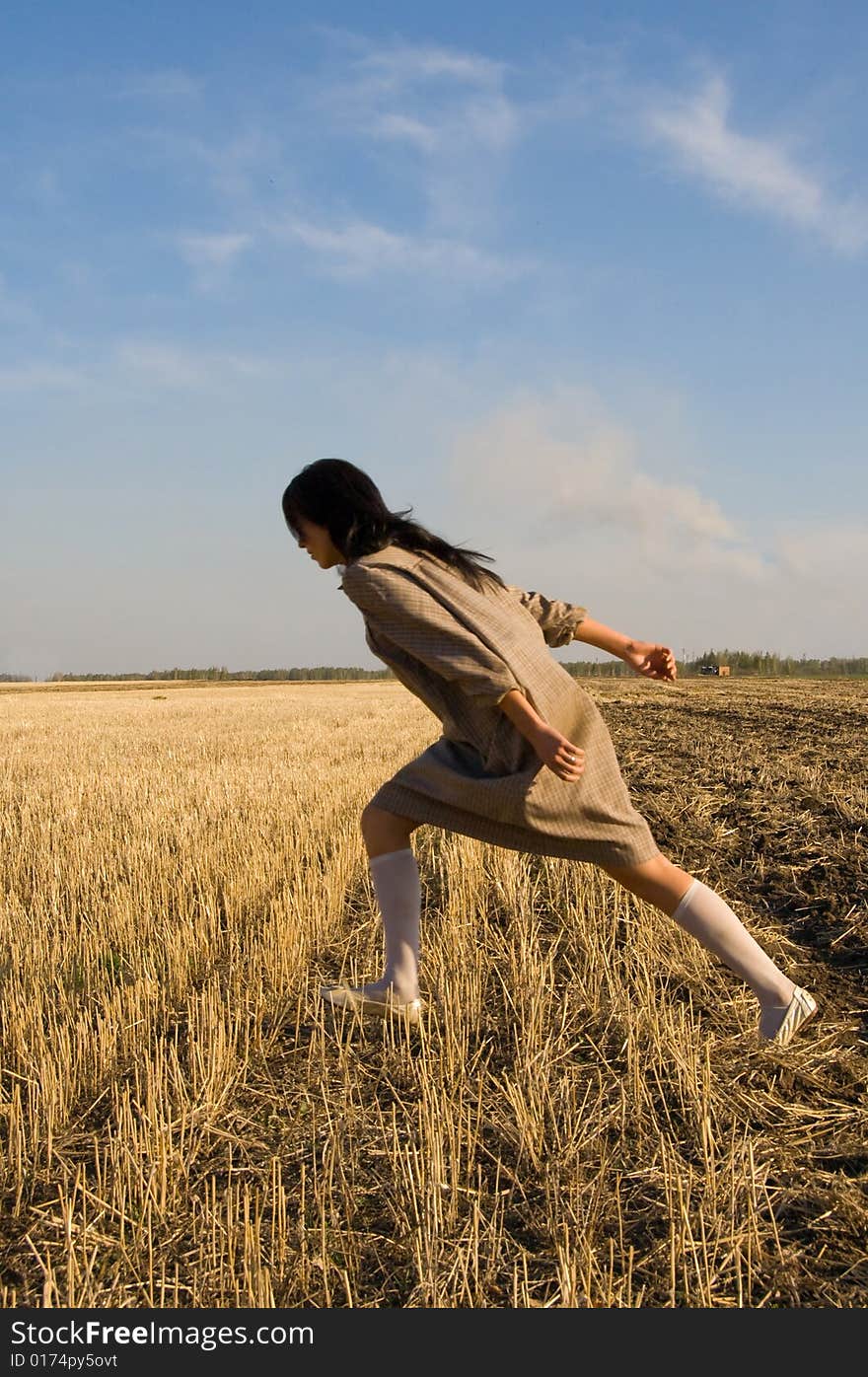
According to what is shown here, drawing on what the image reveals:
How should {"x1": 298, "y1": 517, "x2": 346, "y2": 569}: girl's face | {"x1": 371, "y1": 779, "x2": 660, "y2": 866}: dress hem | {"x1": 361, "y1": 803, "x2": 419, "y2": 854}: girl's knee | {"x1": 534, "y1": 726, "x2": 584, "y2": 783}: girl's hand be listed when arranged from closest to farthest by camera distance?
{"x1": 534, "y1": 726, "x2": 584, "y2": 783}: girl's hand < {"x1": 371, "y1": 779, "x2": 660, "y2": 866}: dress hem < {"x1": 298, "y1": 517, "x2": 346, "y2": 569}: girl's face < {"x1": 361, "y1": 803, "x2": 419, "y2": 854}: girl's knee

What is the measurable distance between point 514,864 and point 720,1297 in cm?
378

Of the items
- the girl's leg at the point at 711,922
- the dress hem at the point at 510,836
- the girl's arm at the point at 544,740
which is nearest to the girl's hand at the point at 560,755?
the girl's arm at the point at 544,740

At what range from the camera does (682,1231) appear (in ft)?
7.17

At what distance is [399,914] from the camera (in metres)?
3.42

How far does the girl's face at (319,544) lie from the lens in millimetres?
3201

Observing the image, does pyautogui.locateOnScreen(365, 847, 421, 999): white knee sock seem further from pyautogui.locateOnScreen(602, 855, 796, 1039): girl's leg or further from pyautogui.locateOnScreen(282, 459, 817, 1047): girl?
pyautogui.locateOnScreen(602, 855, 796, 1039): girl's leg

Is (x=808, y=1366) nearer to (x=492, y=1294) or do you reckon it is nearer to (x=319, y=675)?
(x=492, y=1294)

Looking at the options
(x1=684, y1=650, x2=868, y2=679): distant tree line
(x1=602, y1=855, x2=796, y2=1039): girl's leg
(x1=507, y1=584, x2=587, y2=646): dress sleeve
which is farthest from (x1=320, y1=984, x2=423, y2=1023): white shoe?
(x1=684, y1=650, x2=868, y2=679): distant tree line

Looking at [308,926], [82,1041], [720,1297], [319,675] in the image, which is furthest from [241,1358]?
[319,675]

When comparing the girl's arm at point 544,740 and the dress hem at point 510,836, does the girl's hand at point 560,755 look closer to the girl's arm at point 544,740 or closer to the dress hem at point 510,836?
the girl's arm at point 544,740

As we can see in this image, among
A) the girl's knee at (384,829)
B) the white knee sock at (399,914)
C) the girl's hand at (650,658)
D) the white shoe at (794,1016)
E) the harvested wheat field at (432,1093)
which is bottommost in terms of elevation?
the harvested wheat field at (432,1093)

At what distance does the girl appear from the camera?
2957 mm

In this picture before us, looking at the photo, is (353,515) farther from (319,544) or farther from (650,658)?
(650,658)

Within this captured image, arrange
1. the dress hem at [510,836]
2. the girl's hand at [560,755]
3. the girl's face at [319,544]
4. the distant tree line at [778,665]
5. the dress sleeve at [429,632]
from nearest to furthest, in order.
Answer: the girl's hand at [560,755], the dress sleeve at [429,632], the dress hem at [510,836], the girl's face at [319,544], the distant tree line at [778,665]
